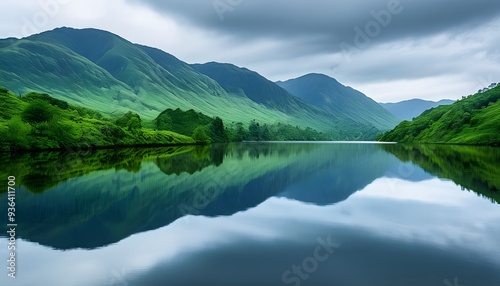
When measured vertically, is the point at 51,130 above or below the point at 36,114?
below

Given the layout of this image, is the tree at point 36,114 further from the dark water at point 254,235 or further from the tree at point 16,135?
the dark water at point 254,235

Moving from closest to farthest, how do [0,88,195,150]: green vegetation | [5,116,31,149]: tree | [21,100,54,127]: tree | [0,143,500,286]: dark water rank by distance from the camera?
[0,143,500,286]: dark water < [5,116,31,149]: tree < [0,88,195,150]: green vegetation < [21,100,54,127]: tree

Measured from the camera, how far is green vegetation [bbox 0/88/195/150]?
9319 centimetres

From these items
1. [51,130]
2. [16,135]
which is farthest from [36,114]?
[16,135]

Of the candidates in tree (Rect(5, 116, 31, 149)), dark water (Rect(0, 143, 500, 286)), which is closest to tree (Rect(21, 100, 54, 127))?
tree (Rect(5, 116, 31, 149))

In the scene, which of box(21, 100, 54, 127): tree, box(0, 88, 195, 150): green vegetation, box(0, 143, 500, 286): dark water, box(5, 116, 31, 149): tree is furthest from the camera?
box(21, 100, 54, 127): tree

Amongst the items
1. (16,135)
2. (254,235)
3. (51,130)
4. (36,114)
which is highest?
(36,114)

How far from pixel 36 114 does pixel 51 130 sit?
9017 mm

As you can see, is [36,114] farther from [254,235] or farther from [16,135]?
[254,235]

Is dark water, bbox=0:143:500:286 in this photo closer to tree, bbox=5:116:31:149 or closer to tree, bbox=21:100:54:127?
tree, bbox=5:116:31:149

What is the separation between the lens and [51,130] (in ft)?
346

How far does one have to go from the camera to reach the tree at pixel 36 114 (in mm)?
108375

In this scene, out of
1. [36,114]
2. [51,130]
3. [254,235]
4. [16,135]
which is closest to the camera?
[254,235]

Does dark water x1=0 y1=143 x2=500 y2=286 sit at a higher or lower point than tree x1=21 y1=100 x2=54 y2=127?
lower
